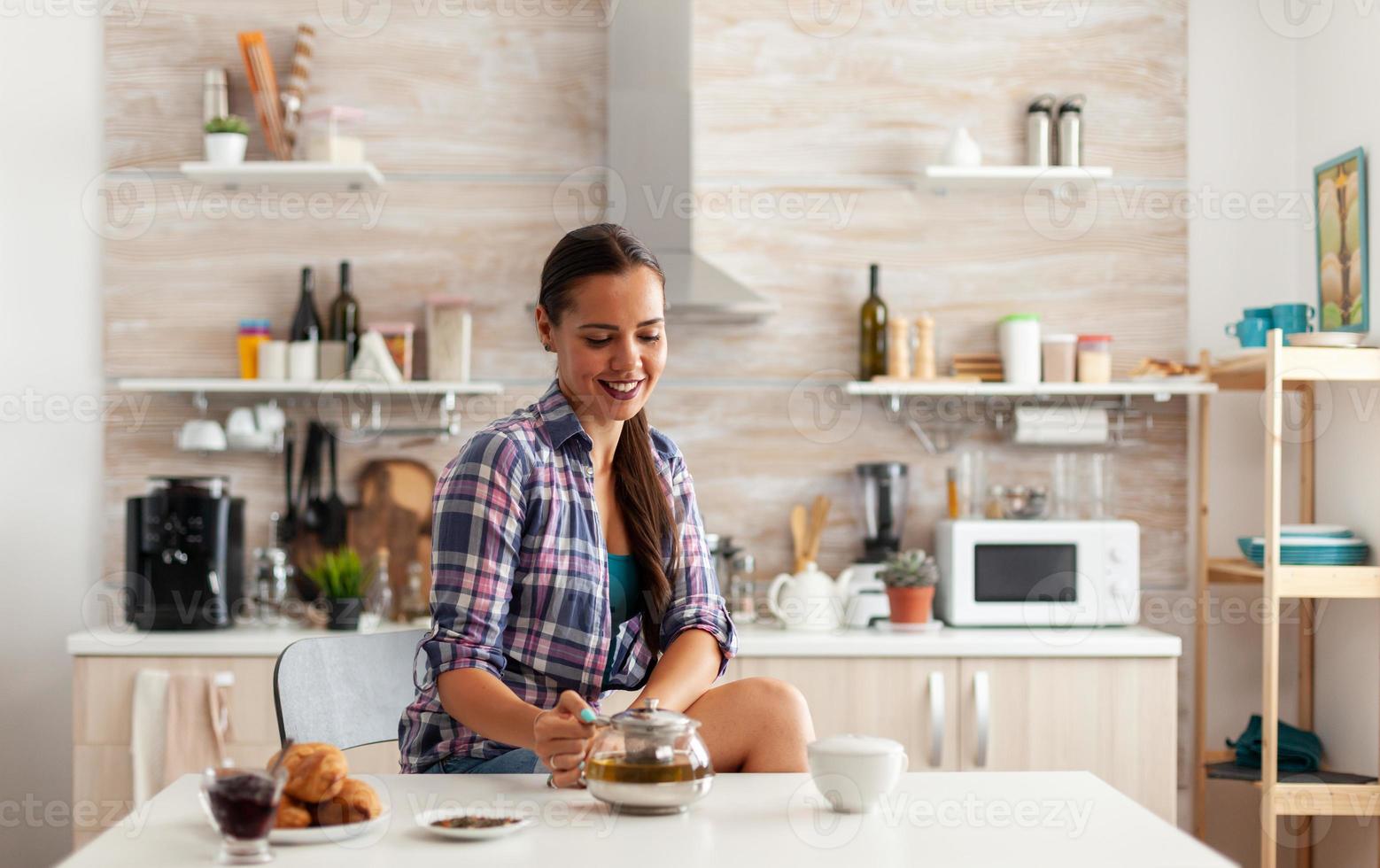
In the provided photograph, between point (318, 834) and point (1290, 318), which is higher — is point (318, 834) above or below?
below

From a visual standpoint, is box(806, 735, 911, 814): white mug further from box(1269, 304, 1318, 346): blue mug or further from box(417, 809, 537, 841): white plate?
box(1269, 304, 1318, 346): blue mug

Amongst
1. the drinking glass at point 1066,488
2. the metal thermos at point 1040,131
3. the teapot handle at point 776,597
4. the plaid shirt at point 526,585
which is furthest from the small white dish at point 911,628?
the plaid shirt at point 526,585

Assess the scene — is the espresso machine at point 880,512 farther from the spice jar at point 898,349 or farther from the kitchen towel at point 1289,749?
the kitchen towel at point 1289,749

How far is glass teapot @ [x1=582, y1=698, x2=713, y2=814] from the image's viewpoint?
1.17 meters

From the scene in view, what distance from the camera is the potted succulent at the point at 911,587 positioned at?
298 cm

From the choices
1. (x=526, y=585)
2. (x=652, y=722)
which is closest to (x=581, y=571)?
(x=526, y=585)

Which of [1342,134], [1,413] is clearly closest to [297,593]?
[1,413]

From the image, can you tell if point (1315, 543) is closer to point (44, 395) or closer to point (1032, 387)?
point (1032, 387)

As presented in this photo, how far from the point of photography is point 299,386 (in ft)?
10.4

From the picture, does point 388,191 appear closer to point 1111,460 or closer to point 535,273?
point 535,273

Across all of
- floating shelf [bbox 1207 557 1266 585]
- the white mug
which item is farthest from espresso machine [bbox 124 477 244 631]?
floating shelf [bbox 1207 557 1266 585]

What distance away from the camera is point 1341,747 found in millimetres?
3010

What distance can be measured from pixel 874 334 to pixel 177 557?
1.83 m

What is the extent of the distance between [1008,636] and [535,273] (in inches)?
60.8
